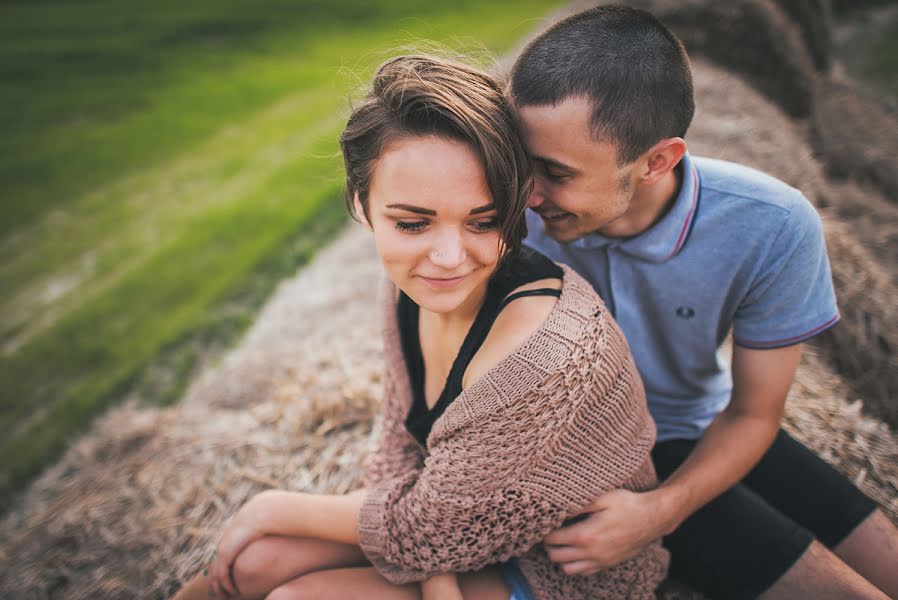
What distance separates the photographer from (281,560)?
2143 millimetres

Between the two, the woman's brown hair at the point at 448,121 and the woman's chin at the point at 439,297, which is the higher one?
the woman's brown hair at the point at 448,121

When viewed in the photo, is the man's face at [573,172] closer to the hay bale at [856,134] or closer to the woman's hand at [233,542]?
the woman's hand at [233,542]

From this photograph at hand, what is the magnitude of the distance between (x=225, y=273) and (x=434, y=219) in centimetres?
479

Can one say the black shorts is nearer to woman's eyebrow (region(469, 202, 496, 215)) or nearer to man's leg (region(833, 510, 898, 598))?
man's leg (region(833, 510, 898, 598))

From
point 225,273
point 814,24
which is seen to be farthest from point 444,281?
point 814,24

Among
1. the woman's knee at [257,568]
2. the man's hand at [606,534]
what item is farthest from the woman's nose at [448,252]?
the woman's knee at [257,568]

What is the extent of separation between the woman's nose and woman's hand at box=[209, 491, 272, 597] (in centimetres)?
114

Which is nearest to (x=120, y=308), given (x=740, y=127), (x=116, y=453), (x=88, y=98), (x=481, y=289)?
(x=116, y=453)

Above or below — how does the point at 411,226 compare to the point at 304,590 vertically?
above

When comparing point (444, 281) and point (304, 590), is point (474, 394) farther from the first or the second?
point (304, 590)

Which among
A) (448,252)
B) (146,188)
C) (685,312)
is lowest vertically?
(146,188)

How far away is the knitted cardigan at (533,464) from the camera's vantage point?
175 cm

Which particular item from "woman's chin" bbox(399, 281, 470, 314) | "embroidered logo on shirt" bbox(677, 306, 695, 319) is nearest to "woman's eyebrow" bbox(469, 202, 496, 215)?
"woman's chin" bbox(399, 281, 470, 314)

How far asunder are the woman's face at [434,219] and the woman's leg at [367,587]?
915 millimetres
